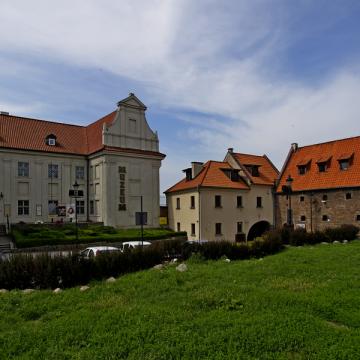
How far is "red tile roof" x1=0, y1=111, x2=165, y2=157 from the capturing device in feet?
118

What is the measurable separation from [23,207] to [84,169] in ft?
25.3

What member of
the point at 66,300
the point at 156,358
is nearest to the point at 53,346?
the point at 156,358

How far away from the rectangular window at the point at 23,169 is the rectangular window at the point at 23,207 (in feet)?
9.13

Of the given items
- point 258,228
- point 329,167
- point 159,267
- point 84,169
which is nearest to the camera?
point 159,267

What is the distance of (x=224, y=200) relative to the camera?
3750 cm

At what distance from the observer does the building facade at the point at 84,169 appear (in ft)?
116

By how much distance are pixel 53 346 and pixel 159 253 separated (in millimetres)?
7481

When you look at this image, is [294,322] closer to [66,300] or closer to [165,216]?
[66,300]

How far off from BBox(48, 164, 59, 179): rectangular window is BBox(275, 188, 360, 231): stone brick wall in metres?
25.8

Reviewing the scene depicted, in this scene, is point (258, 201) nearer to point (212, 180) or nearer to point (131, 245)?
point (212, 180)

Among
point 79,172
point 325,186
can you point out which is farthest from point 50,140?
point 325,186

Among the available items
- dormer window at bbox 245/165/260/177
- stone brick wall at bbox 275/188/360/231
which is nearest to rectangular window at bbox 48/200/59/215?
dormer window at bbox 245/165/260/177

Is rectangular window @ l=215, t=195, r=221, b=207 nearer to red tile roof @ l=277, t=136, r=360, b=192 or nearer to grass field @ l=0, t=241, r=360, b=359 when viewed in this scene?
red tile roof @ l=277, t=136, r=360, b=192

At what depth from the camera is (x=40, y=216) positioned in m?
36.2
